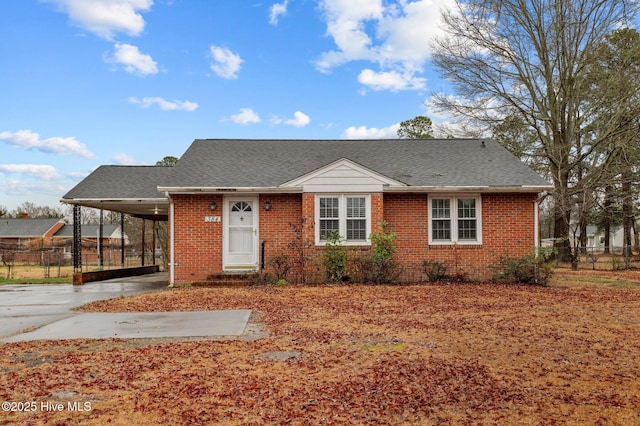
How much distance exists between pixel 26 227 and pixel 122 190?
142ft

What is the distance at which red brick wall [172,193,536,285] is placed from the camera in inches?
579

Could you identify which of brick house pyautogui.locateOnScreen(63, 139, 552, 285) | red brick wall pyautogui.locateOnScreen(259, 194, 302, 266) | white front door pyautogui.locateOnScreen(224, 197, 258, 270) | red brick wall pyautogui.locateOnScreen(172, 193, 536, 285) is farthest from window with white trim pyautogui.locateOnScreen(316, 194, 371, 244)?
white front door pyautogui.locateOnScreen(224, 197, 258, 270)

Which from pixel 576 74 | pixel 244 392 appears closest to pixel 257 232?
pixel 244 392

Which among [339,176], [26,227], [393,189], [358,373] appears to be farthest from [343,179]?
[26,227]

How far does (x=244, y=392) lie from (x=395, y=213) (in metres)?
11.1

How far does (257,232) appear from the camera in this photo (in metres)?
14.9

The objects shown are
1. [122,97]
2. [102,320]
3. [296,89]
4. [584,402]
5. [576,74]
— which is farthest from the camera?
[576,74]

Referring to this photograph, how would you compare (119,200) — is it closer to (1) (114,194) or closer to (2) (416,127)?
(1) (114,194)

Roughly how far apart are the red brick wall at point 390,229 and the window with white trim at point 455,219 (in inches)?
6.8

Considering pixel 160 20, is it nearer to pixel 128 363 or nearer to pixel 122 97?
pixel 122 97

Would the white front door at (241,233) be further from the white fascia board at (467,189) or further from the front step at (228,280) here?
the white fascia board at (467,189)

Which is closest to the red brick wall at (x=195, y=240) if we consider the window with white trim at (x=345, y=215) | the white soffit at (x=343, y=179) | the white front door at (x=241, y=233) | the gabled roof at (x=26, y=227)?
the white front door at (x=241, y=233)

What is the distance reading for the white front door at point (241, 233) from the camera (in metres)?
14.9

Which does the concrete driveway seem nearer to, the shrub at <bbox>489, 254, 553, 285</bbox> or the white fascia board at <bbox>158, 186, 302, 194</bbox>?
the white fascia board at <bbox>158, 186, 302, 194</bbox>
